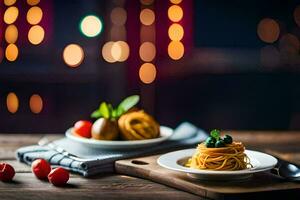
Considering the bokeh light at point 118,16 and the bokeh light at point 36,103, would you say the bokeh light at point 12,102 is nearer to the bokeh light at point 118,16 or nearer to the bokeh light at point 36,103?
the bokeh light at point 36,103

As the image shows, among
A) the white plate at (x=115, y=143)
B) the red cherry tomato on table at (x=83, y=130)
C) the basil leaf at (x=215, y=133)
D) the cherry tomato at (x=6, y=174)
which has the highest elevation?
the basil leaf at (x=215, y=133)

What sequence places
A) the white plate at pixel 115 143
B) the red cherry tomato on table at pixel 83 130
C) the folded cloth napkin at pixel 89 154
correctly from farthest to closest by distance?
the red cherry tomato on table at pixel 83 130 < the white plate at pixel 115 143 < the folded cloth napkin at pixel 89 154

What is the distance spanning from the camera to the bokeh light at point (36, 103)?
15.3 feet

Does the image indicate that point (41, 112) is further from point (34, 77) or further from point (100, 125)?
point (100, 125)

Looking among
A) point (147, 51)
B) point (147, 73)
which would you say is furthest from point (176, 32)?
point (147, 73)

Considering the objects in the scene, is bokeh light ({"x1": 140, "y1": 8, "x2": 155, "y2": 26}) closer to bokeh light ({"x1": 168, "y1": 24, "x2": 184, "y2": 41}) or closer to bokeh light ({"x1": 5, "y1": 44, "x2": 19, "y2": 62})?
bokeh light ({"x1": 168, "y1": 24, "x2": 184, "y2": 41})

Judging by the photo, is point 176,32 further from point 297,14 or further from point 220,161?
point 220,161

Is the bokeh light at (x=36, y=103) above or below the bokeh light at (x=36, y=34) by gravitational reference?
below

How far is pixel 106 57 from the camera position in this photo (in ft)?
14.7

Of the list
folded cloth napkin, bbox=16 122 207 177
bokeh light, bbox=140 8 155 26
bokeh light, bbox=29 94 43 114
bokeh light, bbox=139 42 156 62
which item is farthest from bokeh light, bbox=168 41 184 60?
folded cloth napkin, bbox=16 122 207 177

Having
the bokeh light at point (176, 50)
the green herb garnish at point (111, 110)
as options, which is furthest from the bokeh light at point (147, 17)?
the green herb garnish at point (111, 110)

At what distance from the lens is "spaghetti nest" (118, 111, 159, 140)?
7.10ft

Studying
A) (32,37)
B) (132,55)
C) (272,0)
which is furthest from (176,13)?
(32,37)

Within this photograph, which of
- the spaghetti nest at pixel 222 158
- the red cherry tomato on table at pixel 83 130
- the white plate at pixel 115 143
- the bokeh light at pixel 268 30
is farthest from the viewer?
the bokeh light at pixel 268 30
